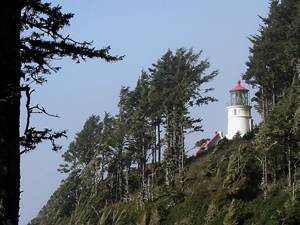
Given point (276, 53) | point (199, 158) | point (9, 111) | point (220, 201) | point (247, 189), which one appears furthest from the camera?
point (199, 158)

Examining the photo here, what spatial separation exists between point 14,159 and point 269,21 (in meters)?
41.0

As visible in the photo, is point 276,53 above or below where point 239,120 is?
above

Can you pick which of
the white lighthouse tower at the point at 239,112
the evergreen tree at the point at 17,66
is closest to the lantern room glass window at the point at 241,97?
the white lighthouse tower at the point at 239,112

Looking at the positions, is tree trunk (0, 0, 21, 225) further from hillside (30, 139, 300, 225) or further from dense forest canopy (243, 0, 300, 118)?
dense forest canopy (243, 0, 300, 118)

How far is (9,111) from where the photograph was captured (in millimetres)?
5879

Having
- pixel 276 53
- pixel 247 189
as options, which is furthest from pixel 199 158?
pixel 247 189

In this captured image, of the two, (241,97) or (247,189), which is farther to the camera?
(241,97)

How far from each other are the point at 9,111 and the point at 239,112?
45.2 metres

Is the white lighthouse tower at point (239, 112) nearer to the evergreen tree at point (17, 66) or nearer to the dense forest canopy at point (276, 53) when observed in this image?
the dense forest canopy at point (276, 53)

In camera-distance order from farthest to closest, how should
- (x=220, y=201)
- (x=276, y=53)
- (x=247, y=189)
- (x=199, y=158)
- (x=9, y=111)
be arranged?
(x=199, y=158)
(x=276, y=53)
(x=247, y=189)
(x=220, y=201)
(x=9, y=111)

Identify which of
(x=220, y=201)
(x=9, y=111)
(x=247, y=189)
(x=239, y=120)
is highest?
(x=239, y=120)

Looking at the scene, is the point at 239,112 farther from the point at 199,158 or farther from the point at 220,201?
the point at 220,201

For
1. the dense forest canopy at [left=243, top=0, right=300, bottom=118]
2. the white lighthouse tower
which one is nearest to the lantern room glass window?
the white lighthouse tower

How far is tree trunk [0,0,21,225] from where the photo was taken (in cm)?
567
